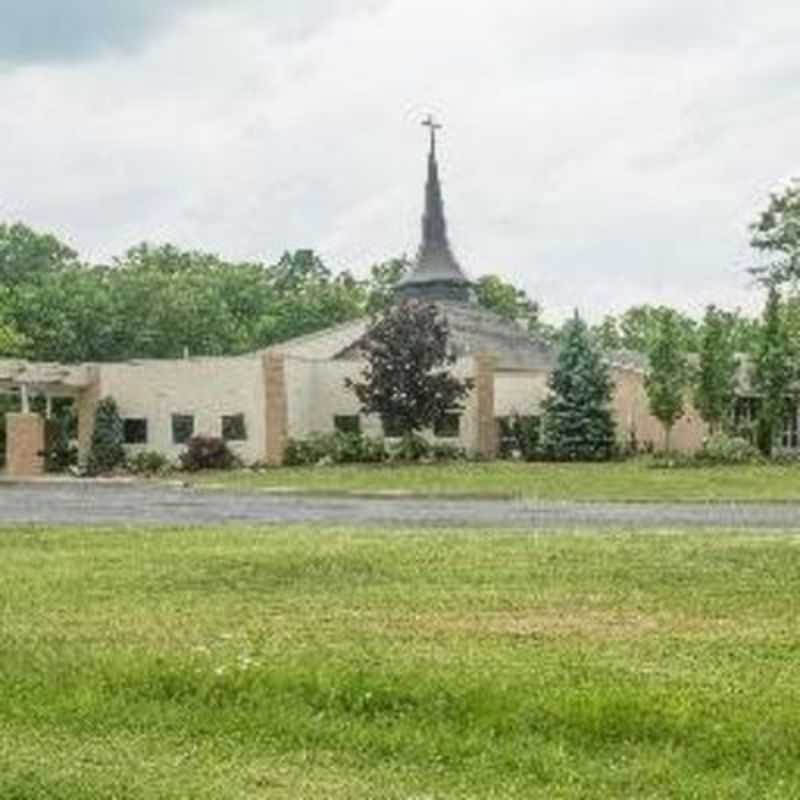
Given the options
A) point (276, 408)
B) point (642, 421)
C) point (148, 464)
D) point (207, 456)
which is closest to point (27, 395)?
point (148, 464)

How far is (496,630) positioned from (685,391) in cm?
4178

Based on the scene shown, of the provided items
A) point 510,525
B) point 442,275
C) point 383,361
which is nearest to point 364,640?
point 510,525

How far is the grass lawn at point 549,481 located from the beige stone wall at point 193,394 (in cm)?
512

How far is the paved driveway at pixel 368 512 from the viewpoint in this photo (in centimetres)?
2502

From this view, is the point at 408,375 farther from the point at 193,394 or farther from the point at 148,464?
the point at 148,464

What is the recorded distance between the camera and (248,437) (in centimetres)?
5469

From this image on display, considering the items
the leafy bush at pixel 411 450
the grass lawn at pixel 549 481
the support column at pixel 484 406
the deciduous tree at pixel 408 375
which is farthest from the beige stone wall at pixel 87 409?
the support column at pixel 484 406

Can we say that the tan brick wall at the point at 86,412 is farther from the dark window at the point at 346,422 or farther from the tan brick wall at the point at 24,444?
the dark window at the point at 346,422

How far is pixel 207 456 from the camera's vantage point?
172ft

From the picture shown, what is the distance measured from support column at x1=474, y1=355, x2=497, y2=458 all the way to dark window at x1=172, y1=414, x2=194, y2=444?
911 centimetres

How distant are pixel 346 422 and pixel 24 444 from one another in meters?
10.2

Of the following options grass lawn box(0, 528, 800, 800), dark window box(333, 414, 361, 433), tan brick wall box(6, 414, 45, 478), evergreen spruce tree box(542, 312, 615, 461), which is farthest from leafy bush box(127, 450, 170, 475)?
grass lawn box(0, 528, 800, 800)

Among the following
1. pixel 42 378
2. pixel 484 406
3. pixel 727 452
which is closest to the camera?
pixel 727 452

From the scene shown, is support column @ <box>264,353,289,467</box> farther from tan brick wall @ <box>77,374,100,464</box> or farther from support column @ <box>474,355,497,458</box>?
tan brick wall @ <box>77,374,100,464</box>
